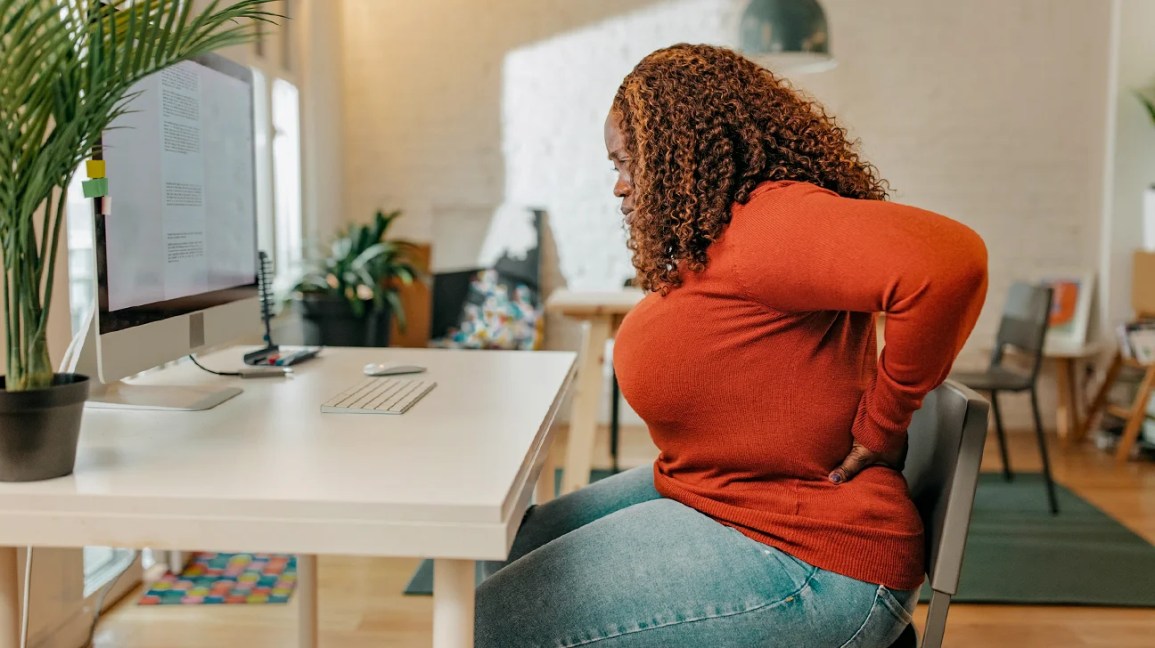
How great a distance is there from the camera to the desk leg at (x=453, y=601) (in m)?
1.01

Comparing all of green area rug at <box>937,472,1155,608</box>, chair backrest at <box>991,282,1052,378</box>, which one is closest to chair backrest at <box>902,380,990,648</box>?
green area rug at <box>937,472,1155,608</box>

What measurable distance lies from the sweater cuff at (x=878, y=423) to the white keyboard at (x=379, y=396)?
62 centimetres

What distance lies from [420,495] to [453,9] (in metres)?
4.19

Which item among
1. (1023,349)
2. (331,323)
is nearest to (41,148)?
(331,323)

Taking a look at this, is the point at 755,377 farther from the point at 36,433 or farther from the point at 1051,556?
the point at 1051,556

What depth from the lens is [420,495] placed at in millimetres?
989

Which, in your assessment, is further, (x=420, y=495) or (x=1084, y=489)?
(x=1084, y=489)

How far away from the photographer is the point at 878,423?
1216 mm

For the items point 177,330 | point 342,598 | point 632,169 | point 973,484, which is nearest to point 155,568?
point 342,598

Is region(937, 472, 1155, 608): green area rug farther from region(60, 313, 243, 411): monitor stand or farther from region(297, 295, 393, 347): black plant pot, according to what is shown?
region(297, 295, 393, 347): black plant pot

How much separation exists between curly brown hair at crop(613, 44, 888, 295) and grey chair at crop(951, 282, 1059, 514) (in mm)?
2339

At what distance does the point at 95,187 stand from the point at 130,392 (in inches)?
17.5

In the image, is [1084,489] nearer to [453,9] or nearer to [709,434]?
[709,434]

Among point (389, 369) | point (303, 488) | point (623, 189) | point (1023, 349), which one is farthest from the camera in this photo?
point (1023, 349)
